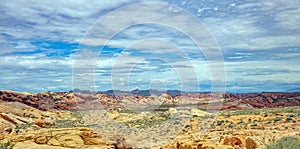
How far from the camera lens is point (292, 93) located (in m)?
87.9

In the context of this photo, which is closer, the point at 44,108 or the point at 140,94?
the point at 44,108

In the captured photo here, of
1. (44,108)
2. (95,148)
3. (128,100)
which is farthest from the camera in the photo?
(128,100)

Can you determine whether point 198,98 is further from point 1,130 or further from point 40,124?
point 1,130

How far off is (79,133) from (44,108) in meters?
58.4

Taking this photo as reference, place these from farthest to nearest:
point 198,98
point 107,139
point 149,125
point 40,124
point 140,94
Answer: point 140,94 < point 198,98 < point 149,125 < point 40,124 < point 107,139

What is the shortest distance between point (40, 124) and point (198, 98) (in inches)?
2229

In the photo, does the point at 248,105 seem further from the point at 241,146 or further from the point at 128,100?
the point at 241,146

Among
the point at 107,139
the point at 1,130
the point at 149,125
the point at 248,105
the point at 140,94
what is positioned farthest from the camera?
the point at 140,94

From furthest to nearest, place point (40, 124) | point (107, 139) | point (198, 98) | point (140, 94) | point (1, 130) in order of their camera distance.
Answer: point (140, 94), point (198, 98), point (40, 124), point (1, 130), point (107, 139)

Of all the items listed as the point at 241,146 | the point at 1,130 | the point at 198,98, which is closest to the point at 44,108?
the point at 198,98

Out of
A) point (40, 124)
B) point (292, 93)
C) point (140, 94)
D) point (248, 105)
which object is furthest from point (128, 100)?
point (40, 124)

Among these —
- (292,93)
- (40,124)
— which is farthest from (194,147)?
(292,93)

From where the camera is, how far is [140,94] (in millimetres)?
107688

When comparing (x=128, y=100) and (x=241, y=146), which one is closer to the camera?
(x=241, y=146)
